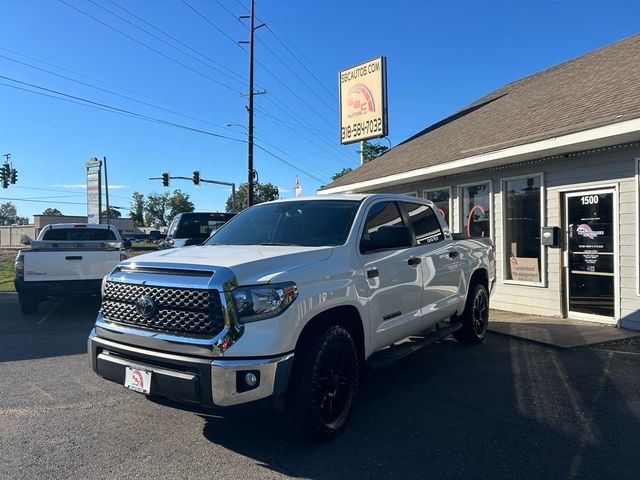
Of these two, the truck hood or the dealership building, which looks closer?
the truck hood

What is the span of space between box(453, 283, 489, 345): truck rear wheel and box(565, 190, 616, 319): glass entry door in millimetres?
2528

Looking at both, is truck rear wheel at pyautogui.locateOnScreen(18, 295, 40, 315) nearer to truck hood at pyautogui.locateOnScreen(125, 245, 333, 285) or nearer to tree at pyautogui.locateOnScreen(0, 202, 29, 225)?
truck hood at pyautogui.locateOnScreen(125, 245, 333, 285)

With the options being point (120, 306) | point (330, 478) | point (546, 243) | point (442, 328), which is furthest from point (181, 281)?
point (546, 243)

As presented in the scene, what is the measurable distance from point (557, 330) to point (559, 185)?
265 centimetres

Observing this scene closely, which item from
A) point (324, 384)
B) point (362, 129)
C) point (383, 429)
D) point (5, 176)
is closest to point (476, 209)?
point (383, 429)

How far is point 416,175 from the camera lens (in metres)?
10.9

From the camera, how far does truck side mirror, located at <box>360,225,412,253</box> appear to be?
4.35 meters

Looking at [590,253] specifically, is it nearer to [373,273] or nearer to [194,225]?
[373,273]

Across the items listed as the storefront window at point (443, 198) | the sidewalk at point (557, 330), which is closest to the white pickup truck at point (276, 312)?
the sidewalk at point (557, 330)

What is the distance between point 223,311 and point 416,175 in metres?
8.28

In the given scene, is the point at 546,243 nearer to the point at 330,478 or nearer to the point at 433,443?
the point at 433,443

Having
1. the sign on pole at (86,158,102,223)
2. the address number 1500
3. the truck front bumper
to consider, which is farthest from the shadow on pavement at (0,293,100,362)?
the sign on pole at (86,158,102,223)

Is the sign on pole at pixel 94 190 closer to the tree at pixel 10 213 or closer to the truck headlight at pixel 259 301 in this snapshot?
the truck headlight at pixel 259 301

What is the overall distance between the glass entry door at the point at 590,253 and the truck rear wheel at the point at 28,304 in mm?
9912
